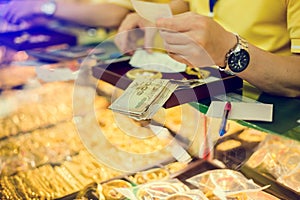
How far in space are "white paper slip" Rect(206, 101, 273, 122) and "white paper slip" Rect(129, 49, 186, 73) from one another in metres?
0.26

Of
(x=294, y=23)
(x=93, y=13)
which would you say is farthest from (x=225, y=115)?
(x=93, y=13)

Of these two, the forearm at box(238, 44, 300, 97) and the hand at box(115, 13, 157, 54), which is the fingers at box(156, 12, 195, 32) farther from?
the hand at box(115, 13, 157, 54)

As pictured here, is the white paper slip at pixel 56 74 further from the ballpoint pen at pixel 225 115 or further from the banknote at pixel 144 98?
the ballpoint pen at pixel 225 115

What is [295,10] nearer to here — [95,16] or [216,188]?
[216,188]

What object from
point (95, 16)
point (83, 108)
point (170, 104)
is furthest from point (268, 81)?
point (95, 16)

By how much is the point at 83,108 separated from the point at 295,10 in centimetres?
79

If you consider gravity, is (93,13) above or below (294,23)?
below

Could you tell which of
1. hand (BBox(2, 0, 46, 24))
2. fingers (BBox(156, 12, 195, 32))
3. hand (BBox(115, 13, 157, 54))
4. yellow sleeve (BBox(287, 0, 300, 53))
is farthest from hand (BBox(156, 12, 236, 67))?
hand (BBox(2, 0, 46, 24))

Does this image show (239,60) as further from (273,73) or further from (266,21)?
(266,21)

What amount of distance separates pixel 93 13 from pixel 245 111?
1.46m

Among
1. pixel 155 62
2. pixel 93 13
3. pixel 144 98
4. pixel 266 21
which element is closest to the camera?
pixel 144 98

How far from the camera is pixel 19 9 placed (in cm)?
238

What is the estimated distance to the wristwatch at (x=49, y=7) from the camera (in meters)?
2.50

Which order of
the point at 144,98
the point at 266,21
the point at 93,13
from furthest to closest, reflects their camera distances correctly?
the point at 93,13
the point at 266,21
the point at 144,98
